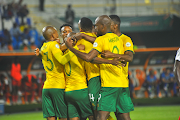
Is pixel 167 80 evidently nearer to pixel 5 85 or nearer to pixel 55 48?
pixel 5 85

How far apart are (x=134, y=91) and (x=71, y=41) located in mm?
10610

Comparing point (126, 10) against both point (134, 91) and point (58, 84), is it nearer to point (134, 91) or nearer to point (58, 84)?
point (134, 91)

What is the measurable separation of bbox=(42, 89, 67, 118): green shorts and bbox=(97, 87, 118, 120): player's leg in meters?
0.83

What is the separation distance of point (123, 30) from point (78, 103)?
42.5ft

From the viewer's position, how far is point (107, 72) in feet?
14.8

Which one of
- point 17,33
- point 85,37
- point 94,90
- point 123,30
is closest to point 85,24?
point 85,37

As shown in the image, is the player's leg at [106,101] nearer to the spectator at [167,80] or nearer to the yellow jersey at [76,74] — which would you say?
the yellow jersey at [76,74]

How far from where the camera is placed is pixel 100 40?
4.47 meters

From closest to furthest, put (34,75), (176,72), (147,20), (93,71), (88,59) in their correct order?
1. (176,72)
2. (88,59)
3. (93,71)
4. (34,75)
5. (147,20)

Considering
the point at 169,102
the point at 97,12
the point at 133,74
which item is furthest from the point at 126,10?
the point at 169,102

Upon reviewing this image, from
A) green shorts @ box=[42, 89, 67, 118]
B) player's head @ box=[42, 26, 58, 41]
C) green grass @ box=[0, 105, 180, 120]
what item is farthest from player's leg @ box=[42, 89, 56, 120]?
green grass @ box=[0, 105, 180, 120]

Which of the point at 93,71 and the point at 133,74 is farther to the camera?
the point at 133,74

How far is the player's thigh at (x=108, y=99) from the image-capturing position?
441cm

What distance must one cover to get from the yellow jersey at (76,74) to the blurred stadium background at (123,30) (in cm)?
625
